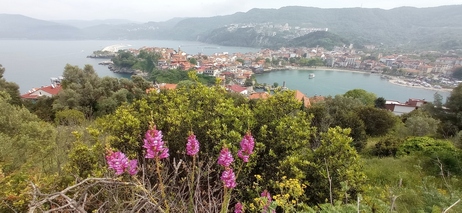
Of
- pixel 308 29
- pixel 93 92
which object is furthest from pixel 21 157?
pixel 308 29

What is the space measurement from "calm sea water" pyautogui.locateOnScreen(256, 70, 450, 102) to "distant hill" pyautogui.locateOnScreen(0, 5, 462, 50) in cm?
4300

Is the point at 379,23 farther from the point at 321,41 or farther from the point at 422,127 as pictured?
the point at 422,127

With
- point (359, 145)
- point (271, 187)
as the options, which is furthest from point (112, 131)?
point (359, 145)

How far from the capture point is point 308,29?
5103 inches

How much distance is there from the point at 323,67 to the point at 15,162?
66.5 metres

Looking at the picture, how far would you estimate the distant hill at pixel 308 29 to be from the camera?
100 m

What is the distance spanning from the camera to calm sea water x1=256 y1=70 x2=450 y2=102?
129 feet

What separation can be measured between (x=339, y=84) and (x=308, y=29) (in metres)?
92.2

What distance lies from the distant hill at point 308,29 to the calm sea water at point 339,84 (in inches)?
1693

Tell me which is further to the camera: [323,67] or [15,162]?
[323,67]

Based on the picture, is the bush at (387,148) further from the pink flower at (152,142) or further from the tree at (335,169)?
the pink flower at (152,142)

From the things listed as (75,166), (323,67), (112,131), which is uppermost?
(112,131)

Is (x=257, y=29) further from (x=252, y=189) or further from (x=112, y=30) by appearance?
(x=252, y=189)

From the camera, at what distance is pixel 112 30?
159250 millimetres
